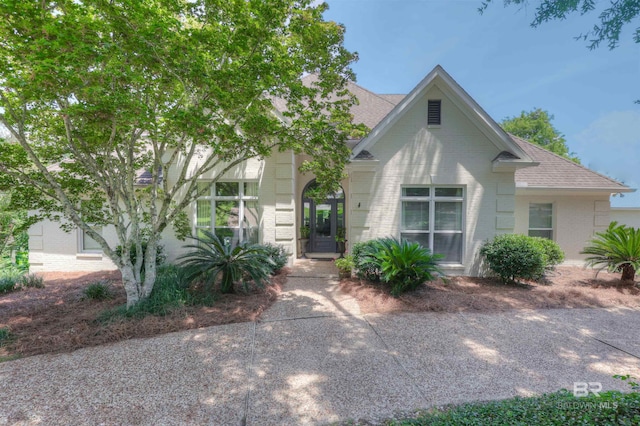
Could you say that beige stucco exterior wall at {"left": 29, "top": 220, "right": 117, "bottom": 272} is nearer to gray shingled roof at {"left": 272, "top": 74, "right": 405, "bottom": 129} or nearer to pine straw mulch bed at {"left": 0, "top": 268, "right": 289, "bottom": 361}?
pine straw mulch bed at {"left": 0, "top": 268, "right": 289, "bottom": 361}

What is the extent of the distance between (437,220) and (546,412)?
252 inches

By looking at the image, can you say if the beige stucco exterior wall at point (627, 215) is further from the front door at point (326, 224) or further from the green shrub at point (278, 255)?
the green shrub at point (278, 255)

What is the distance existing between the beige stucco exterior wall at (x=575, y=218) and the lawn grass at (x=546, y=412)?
9.72 m

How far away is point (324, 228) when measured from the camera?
12.2 metres

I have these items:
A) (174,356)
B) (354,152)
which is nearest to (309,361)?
(174,356)

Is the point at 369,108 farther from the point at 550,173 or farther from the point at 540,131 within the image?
the point at 540,131

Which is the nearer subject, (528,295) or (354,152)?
(528,295)

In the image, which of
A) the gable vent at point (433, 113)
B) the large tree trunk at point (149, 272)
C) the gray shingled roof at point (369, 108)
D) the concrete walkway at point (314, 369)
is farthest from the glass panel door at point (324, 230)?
the large tree trunk at point (149, 272)

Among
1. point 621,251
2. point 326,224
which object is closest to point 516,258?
point 621,251

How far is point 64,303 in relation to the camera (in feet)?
19.9

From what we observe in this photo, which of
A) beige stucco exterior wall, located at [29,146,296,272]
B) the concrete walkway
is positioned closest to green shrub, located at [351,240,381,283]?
the concrete walkway

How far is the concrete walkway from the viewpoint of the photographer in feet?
9.18

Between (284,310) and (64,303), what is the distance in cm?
514

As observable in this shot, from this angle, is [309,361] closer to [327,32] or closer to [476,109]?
[327,32]
